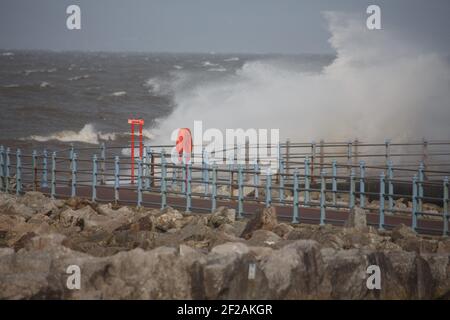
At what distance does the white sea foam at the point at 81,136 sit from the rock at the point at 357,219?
102 feet

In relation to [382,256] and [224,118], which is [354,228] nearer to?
[382,256]

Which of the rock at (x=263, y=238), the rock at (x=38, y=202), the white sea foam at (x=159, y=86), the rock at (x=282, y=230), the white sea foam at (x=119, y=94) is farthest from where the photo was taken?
the white sea foam at (x=159, y=86)

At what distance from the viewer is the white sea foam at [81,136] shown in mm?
46375

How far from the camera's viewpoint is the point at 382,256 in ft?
41.4

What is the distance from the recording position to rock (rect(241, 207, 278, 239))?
15.5m

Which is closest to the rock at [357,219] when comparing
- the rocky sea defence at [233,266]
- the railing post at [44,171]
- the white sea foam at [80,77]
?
the rocky sea defence at [233,266]

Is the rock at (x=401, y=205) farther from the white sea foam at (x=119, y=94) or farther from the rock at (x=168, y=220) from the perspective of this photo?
the white sea foam at (x=119, y=94)

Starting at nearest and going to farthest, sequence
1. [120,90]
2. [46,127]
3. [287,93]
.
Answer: [287,93] < [46,127] < [120,90]

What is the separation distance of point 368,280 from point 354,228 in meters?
2.92

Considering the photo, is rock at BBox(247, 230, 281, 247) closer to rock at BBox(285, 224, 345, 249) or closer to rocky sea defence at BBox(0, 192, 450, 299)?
rocky sea defence at BBox(0, 192, 450, 299)

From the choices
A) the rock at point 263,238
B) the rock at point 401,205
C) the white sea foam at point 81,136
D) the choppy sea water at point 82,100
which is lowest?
the rock at point 401,205

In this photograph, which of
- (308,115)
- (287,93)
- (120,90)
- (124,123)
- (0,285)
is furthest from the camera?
(120,90)
